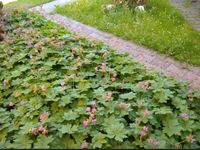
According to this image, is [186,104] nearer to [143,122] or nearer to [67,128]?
[143,122]

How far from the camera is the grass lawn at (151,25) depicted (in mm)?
6172

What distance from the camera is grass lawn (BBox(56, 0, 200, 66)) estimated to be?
617cm

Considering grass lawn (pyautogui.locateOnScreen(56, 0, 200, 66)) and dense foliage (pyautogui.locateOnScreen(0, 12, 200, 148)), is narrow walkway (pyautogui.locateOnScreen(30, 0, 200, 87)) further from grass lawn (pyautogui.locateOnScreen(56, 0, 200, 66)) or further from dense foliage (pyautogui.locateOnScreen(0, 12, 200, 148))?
dense foliage (pyautogui.locateOnScreen(0, 12, 200, 148))

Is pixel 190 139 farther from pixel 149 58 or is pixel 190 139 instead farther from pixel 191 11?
pixel 191 11

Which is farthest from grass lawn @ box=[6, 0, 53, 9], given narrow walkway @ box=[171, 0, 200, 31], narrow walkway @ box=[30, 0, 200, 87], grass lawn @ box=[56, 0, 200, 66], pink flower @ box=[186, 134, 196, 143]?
pink flower @ box=[186, 134, 196, 143]

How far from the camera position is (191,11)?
28.1 feet

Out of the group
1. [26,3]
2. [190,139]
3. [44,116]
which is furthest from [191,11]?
[44,116]

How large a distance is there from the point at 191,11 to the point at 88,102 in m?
6.10

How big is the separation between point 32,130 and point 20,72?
5.02 ft

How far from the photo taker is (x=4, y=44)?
5.43 metres

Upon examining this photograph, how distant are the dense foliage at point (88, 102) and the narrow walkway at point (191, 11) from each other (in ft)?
11.7

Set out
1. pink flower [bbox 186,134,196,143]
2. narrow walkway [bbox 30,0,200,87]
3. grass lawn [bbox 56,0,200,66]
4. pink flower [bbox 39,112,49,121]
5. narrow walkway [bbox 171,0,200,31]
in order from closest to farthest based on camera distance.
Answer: pink flower [bbox 186,134,196,143] < pink flower [bbox 39,112,49,121] < narrow walkway [bbox 30,0,200,87] < grass lawn [bbox 56,0,200,66] < narrow walkway [bbox 171,0,200,31]

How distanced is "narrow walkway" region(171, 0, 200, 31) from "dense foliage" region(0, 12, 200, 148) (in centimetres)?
357

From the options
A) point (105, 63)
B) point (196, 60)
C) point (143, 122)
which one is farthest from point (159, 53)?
point (143, 122)
